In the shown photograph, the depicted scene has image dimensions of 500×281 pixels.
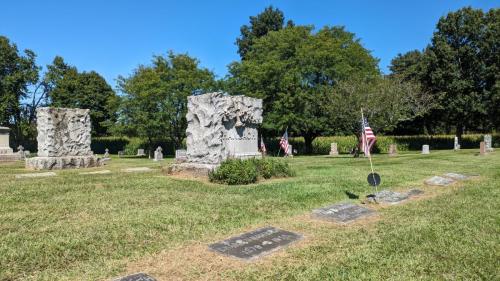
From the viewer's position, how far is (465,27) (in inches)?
1465

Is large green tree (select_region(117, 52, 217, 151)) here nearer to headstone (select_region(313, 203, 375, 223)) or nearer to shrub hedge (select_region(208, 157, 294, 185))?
shrub hedge (select_region(208, 157, 294, 185))

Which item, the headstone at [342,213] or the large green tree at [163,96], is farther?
the large green tree at [163,96]

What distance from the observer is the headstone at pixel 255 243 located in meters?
5.40

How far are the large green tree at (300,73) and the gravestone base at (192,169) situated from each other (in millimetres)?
16936

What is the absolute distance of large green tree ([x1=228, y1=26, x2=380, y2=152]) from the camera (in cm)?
3111

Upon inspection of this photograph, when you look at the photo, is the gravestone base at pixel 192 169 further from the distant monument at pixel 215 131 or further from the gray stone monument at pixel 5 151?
the gray stone monument at pixel 5 151

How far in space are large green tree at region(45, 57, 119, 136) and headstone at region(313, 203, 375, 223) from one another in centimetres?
4023

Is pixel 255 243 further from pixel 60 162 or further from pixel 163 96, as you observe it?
pixel 163 96

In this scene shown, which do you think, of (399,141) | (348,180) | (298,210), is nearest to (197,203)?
(298,210)

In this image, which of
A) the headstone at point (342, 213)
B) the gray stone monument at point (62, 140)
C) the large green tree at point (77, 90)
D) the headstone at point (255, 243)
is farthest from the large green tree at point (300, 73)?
the headstone at point (255, 243)

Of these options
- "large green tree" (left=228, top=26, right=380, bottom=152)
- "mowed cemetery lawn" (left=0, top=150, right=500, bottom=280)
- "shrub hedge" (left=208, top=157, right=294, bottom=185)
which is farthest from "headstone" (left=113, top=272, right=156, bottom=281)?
"large green tree" (left=228, top=26, right=380, bottom=152)

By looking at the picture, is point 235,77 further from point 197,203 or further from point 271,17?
point 197,203

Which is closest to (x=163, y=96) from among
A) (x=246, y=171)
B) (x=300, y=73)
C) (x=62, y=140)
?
(x=300, y=73)

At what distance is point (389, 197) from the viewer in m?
9.48
